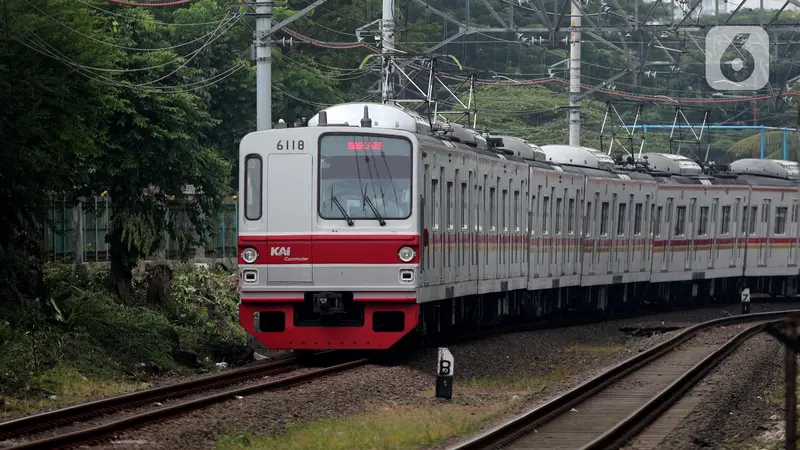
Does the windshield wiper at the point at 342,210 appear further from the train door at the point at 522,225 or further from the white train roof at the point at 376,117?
the train door at the point at 522,225

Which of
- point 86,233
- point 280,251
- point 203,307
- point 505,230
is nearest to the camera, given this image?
point 280,251

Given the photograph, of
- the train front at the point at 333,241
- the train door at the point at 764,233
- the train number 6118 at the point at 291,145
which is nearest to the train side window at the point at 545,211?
the train front at the point at 333,241

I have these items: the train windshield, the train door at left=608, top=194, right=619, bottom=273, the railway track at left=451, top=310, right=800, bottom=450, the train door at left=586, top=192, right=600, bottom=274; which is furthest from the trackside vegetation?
the train door at left=608, top=194, right=619, bottom=273

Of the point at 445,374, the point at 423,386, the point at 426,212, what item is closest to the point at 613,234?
the point at 426,212

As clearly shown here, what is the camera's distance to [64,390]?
13633 millimetres

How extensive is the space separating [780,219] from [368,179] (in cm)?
2191

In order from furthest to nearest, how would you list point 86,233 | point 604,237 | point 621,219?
point 621,219 → point 604,237 → point 86,233

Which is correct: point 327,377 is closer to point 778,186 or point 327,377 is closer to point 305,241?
point 305,241

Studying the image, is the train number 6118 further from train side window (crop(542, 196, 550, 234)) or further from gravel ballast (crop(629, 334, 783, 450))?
train side window (crop(542, 196, 550, 234))

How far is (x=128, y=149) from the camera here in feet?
66.7

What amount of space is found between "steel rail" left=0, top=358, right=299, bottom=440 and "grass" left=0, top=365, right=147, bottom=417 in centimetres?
67

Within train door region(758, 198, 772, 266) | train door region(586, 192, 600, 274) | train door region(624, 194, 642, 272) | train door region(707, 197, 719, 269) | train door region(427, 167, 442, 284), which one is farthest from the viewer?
train door region(758, 198, 772, 266)

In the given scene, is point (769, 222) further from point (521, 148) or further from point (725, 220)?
point (521, 148)

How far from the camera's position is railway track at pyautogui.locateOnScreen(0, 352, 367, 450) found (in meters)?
9.98
